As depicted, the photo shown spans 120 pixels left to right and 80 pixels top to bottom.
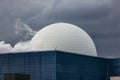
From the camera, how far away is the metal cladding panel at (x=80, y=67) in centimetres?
7000

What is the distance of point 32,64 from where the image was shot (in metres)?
71.0

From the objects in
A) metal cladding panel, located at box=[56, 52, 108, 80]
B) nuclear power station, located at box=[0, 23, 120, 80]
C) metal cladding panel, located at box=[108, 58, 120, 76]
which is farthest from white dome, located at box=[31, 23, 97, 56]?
metal cladding panel, located at box=[108, 58, 120, 76]

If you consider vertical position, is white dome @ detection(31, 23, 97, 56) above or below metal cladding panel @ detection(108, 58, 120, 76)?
above

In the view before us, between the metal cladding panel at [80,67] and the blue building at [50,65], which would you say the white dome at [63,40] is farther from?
the blue building at [50,65]

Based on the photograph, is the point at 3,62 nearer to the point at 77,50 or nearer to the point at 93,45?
the point at 77,50

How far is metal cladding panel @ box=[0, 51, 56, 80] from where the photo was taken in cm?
6890

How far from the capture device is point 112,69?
85438 mm

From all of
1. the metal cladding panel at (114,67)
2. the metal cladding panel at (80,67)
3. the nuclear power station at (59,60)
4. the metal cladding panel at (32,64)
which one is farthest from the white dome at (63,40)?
→ the metal cladding panel at (32,64)

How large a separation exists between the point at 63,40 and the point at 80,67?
698 centimetres

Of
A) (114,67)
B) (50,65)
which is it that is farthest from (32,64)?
(114,67)

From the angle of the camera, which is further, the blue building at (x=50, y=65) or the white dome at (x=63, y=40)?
the white dome at (x=63, y=40)

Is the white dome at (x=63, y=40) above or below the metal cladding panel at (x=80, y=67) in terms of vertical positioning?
above

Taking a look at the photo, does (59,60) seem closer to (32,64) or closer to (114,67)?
(32,64)

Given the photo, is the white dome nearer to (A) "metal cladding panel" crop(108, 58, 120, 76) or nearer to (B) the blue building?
(B) the blue building
